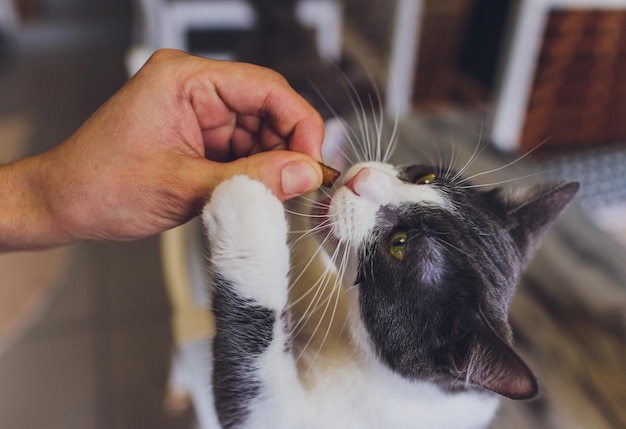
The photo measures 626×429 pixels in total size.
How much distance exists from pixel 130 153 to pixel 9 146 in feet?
6.16

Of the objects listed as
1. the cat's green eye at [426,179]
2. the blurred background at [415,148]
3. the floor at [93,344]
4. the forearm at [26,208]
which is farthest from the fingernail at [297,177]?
the floor at [93,344]

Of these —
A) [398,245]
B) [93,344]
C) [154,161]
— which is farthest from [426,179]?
[93,344]

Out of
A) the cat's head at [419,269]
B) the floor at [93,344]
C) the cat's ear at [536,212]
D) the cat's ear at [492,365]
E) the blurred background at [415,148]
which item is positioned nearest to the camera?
the cat's ear at [492,365]

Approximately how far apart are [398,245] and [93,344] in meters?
1.53

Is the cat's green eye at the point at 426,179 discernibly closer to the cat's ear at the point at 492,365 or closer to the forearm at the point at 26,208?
the cat's ear at the point at 492,365

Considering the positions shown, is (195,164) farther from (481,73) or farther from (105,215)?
(481,73)

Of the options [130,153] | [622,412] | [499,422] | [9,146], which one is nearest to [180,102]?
[130,153]

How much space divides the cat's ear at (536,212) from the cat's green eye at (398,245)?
0.24 metres

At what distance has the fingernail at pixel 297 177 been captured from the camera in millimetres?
689

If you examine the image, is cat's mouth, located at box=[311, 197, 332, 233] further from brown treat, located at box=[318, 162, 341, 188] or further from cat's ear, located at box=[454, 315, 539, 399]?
cat's ear, located at box=[454, 315, 539, 399]

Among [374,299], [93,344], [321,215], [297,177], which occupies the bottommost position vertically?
[93,344]

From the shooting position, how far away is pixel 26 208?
32.7 inches

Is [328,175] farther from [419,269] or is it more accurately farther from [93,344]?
[93,344]

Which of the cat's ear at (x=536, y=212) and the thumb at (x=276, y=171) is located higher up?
the thumb at (x=276, y=171)
